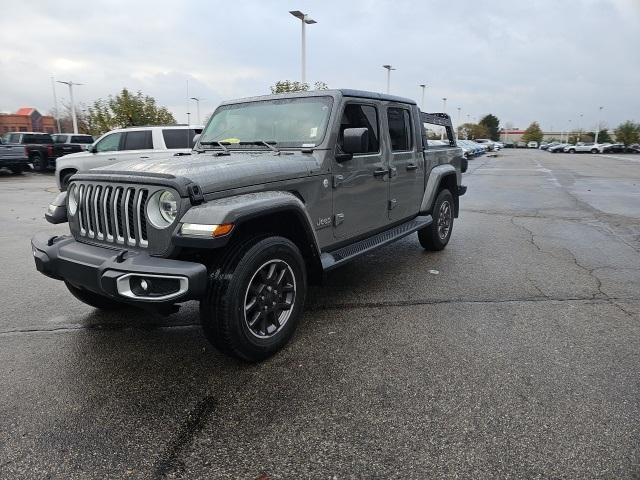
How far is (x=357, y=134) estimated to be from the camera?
369 cm

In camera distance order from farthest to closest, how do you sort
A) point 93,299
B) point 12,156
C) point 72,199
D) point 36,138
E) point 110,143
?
point 36,138
point 12,156
point 110,143
point 93,299
point 72,199

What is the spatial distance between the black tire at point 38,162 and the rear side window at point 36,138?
1055mm

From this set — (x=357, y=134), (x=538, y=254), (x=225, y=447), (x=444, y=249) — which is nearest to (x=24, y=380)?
(x=225, y=447)

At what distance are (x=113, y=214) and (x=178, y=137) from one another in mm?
9320

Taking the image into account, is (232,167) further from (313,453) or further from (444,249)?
(444,249)

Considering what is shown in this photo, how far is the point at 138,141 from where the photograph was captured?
11844mm

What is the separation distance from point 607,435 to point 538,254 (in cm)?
425

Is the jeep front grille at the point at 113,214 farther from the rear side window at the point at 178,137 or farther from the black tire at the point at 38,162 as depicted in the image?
the black tire at the point at 38,162

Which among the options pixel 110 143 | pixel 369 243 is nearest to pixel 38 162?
pixel 110 143

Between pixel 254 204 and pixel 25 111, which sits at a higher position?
pixel 25 111

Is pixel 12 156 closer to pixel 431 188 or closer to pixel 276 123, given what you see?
pixel 276 123

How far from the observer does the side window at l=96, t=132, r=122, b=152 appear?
475 inches

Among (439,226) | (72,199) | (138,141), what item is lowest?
(439,226)

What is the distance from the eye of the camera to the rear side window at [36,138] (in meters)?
22.0
